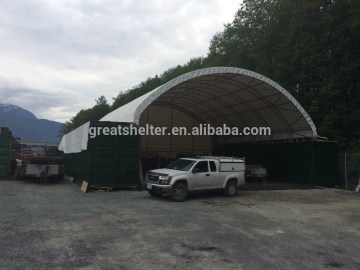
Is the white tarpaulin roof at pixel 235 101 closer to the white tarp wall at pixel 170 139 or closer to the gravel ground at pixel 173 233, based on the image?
the white tarp wall at pixel 170 139

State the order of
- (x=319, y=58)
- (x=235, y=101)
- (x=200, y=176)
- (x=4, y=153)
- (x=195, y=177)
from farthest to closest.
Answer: (x=319, y=58) < (x=235, y=101) < (x=4, y=153) < (x=200, y=176) < (x=195, y=177)

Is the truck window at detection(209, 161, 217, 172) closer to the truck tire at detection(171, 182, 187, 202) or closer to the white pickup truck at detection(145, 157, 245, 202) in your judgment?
the white pickup truck at detection(145, 157, 245, 202)

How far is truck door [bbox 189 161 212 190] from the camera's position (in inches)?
565

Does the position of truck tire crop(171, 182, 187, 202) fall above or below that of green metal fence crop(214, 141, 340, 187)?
below

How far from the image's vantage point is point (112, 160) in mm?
16406

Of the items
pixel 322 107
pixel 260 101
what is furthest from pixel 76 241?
pixel 322 107

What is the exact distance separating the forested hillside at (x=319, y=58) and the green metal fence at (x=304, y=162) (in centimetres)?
294

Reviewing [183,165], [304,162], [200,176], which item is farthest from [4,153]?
[304,162]

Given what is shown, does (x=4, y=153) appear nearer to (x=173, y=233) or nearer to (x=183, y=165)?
(x=183, y=165)

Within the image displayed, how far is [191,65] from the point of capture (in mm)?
54156

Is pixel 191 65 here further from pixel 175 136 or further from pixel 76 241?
pixel 76 241

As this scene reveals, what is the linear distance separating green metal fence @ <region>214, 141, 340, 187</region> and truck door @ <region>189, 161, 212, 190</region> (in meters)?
9.06

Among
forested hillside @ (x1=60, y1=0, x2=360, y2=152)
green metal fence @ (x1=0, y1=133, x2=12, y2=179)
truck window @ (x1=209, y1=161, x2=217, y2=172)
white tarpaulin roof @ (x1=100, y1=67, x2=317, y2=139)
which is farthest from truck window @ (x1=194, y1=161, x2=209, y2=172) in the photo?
forested hillside @ (x1=60, y1=0, x2=360, y2=152)

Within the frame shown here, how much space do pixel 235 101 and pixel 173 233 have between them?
16.6 metres
